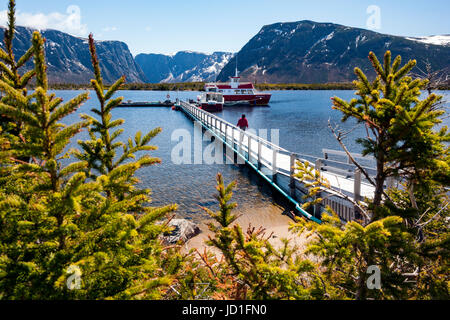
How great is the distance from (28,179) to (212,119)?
2467cm

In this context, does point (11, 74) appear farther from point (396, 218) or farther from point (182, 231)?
point (182, 231)

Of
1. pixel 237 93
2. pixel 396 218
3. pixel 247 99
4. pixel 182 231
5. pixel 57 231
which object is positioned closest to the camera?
pixel 57 231

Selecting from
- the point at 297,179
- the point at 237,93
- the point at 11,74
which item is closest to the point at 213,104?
the point at 237,93

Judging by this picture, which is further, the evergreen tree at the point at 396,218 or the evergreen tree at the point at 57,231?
the evergreen tree at the point at 396,218

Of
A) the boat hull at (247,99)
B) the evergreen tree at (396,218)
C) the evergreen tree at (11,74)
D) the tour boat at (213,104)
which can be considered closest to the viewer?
the evergreen tree at (396,218)

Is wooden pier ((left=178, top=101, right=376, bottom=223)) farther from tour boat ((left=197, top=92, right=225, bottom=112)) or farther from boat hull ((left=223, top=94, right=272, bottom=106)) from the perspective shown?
boat hull ((left=223, top=94, right=272, bottom=106))

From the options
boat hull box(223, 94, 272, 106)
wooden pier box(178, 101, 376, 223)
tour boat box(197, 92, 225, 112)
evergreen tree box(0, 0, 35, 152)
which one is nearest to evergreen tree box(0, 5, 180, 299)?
evergreen tree box(0, 0, 35, 152)

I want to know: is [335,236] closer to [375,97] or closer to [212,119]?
[375,97]

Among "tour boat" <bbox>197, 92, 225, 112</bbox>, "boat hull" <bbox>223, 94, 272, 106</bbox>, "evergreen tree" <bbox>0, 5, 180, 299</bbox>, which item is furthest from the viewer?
"boat hull" <bbox>223, 94, 272, 106</bbox>

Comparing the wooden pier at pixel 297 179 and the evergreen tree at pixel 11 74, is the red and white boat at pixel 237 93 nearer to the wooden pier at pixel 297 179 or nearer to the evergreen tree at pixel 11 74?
the wooden pier at pixel 297 179

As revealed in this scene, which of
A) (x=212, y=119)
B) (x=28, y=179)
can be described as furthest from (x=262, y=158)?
(x=212, y=119)

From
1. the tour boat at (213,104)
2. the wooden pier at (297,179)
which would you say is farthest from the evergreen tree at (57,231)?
the tour boat at (213,104)

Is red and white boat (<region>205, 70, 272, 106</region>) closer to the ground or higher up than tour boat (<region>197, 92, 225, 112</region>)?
higher up
